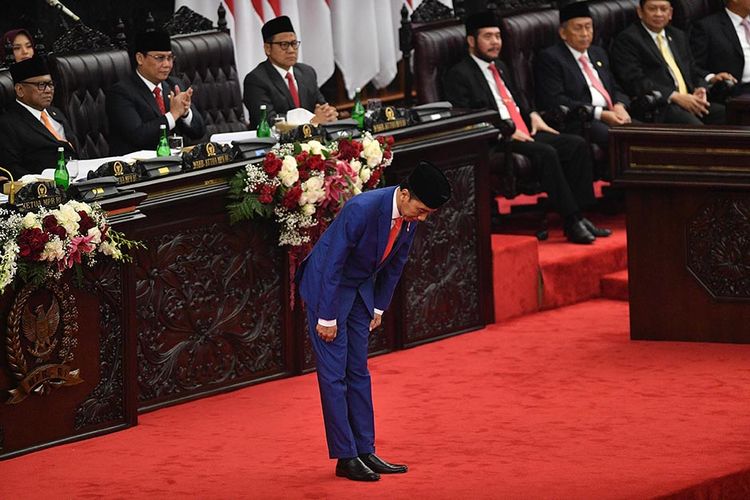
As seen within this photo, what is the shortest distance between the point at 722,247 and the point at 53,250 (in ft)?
9.80

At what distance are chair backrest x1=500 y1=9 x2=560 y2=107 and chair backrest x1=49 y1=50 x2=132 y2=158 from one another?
2.38m

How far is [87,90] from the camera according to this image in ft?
25.3

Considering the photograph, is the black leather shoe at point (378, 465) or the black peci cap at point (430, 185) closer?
the black peci cap at point (430, 185)

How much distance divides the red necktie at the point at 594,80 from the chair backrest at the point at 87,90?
108 inches

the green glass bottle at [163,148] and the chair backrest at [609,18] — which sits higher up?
the chair backrest at [609,18]

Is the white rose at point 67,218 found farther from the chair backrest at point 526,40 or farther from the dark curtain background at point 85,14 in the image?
the chair backrest at point 526,40

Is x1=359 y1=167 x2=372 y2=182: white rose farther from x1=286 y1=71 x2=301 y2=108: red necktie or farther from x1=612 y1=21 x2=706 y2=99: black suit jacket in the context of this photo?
x1=612 y1=21 x2=706 y2=99: black suit jacket

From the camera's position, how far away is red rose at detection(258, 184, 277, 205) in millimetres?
6727

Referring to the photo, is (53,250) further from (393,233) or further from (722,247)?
(722,247)

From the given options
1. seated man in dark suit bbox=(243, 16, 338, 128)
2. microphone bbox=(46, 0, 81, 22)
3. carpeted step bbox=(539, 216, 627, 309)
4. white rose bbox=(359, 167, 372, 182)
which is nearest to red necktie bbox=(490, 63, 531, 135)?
carpeted step bbox=(539, 216, 627, 309)

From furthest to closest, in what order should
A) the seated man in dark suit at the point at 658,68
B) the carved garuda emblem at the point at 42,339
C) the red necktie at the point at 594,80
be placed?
the seated man in dark suit at the point at 658,68 → the red necktie at the point at 594,80 → the carved garuda emblem at the point at 42,339

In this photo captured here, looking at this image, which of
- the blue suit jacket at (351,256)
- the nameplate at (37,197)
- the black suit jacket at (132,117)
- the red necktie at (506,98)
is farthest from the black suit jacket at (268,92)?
the blue suit jacket at (351,256)

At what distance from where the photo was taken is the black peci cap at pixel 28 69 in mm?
6953

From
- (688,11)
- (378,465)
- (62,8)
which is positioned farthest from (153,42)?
(688,11)
